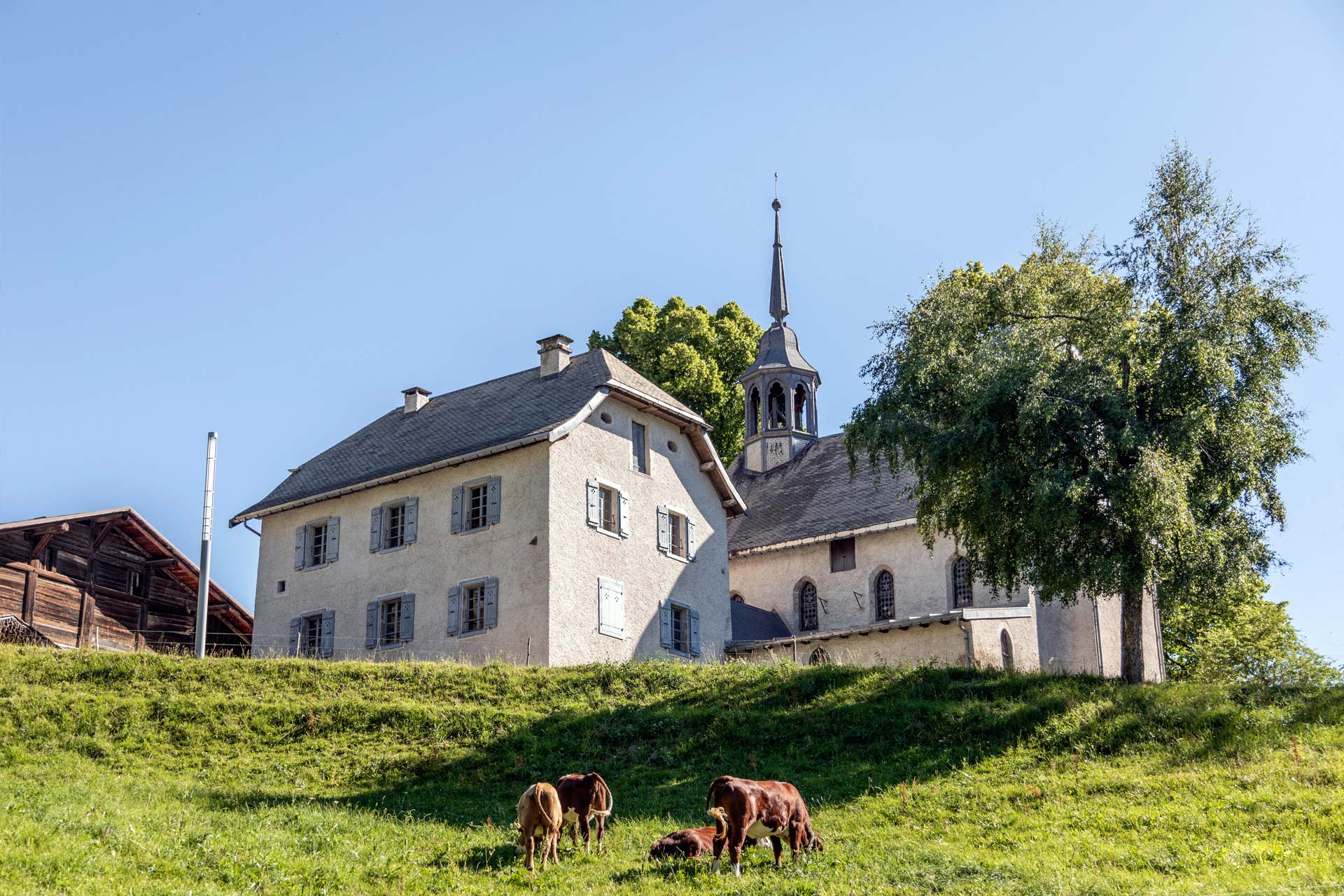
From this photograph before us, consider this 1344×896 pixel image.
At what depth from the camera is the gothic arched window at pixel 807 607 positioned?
41281 mm

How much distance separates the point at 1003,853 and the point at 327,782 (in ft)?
35.8

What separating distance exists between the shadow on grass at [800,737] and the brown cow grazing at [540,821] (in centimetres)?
297

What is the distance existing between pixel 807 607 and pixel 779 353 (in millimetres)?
12464

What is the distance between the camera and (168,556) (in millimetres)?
40500

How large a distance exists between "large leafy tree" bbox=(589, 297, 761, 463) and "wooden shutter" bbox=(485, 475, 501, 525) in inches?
627

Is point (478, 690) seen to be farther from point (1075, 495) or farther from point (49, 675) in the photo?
point (1075, 495)

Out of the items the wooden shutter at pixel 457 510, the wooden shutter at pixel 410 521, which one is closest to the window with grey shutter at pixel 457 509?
the wooden shutter at pixel 457 510

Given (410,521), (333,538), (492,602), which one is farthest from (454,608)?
(333,538)

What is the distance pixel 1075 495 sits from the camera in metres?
25.2

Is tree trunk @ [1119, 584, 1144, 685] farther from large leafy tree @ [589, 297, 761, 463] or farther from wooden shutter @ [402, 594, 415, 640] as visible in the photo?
large leafy tree @ [589, 297, 761, 463]

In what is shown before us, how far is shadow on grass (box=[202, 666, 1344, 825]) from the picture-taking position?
2147 centimetres

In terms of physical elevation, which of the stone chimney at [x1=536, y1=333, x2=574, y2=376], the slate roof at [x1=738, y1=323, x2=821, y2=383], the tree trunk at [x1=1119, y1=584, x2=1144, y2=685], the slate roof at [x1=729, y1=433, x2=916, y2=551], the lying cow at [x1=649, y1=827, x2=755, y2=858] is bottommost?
the lying cow at [x1=649, y1=827, x2=755, y2=858]

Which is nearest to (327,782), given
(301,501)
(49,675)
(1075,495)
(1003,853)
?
(49,675)

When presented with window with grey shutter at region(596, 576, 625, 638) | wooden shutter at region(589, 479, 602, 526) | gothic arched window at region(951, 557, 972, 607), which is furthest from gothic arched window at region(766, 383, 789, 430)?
window with grey shutter at region(596, 576, 625, 638)
